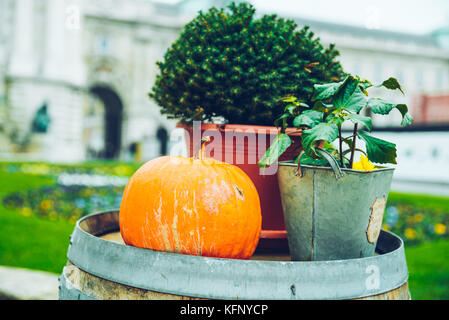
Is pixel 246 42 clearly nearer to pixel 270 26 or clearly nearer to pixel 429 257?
pixel 270 26

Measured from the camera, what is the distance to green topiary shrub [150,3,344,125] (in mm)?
1622

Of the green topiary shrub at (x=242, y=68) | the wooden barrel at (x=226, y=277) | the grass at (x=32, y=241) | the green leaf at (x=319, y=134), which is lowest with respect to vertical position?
the grass at (x=32, y=241)

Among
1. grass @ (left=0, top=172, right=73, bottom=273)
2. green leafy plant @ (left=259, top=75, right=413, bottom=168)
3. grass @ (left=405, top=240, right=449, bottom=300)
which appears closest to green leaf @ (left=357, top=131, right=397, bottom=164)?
green leafy plant @ (left=259, top=75, right=413, bottom=168)

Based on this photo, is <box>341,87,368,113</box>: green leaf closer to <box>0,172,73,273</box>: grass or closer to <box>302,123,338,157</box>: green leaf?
<box>302,123,338,157</box>: green leaf

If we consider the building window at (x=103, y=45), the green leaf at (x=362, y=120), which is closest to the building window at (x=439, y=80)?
the building window at (x=103, y=45)

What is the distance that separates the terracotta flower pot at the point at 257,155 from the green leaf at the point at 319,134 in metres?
0.34

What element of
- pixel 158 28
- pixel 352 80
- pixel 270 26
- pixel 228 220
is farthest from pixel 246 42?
pixel 158 28

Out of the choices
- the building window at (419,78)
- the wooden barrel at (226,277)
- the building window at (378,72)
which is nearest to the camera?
the wooden barrel at (226,277)

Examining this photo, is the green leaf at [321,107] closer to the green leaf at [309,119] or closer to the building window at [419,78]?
the green leaf at [309,119]

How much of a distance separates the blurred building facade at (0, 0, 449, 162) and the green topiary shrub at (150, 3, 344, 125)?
136 centimetres

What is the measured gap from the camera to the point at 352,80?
1181mm

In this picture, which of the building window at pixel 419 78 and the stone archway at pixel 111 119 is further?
the building window at pixel 419 78

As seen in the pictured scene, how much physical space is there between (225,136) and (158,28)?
2907cm

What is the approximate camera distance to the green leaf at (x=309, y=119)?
1250 mm
